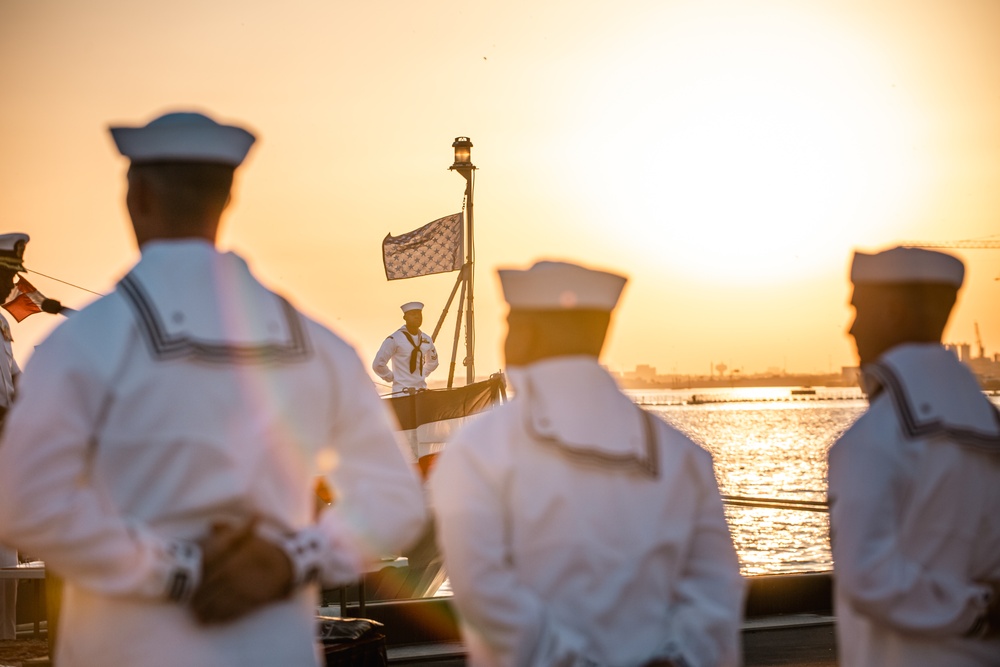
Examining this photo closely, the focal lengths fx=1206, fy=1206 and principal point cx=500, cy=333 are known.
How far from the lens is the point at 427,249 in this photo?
20.5 metres

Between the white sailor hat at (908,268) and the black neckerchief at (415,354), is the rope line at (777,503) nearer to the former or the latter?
the white sailor hat at (908,268)

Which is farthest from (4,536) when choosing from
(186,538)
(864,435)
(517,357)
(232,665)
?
(864,435)

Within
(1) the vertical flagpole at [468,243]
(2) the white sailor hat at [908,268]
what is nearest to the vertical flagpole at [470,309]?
(1) the vertical flagpole at [468,243]

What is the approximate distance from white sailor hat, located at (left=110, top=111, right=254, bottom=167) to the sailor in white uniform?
14320 millimetres

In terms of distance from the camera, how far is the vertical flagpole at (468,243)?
18.9m

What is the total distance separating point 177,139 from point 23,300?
4325mm

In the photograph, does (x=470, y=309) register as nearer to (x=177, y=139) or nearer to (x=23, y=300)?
(x=23, y=300)

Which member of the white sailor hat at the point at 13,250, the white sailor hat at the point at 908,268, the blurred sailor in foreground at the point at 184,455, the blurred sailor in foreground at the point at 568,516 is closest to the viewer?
the blurred sailor in foreground at the point at 184,455

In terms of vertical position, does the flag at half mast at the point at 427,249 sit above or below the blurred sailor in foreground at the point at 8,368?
above

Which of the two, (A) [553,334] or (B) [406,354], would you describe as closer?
(A) [553,334]

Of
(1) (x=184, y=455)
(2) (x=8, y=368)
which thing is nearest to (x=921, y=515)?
(1) (x=184, y=455)

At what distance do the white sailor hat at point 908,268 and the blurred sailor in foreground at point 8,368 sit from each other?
14.4ft

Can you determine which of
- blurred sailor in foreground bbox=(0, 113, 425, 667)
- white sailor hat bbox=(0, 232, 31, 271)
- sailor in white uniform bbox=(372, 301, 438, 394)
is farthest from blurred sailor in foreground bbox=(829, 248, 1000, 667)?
sailor in white uniform bbox=(372, 301, 438, 394)

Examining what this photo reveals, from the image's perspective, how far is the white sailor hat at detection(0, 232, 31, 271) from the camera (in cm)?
629
